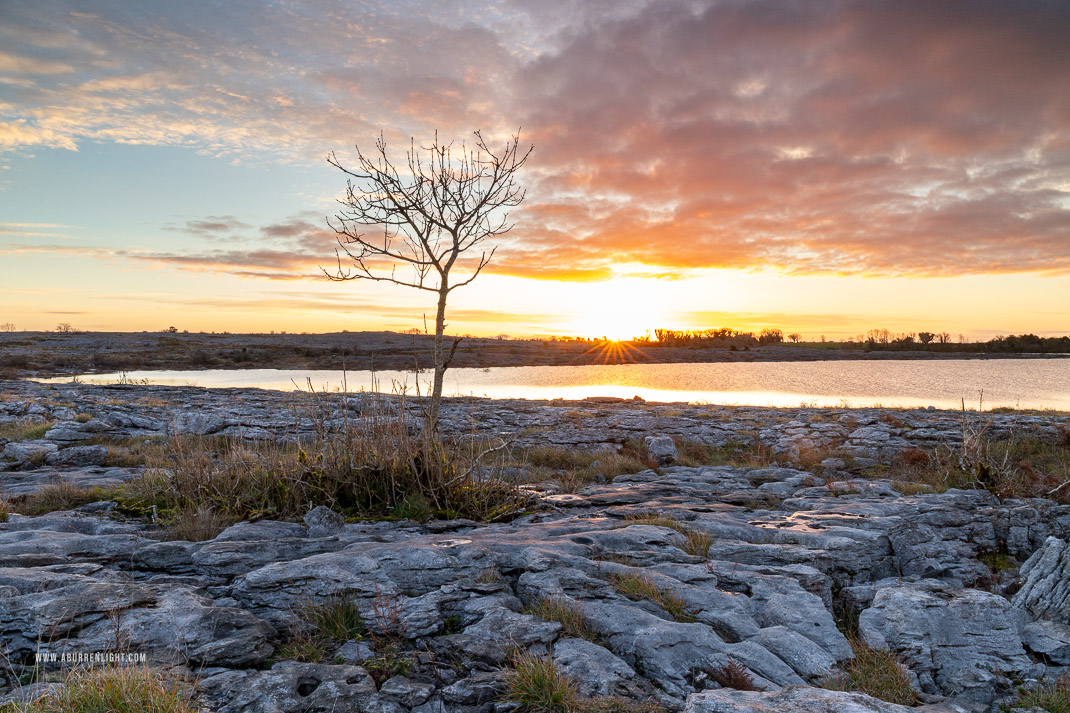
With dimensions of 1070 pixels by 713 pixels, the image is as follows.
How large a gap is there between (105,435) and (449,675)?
620 inches

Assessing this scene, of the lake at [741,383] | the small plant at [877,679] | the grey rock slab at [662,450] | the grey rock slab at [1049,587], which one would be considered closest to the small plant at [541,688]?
the small plant at [877,679]

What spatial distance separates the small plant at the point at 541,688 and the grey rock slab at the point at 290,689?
1085 mm

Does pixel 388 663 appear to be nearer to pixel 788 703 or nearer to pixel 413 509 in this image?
pixel 788 703

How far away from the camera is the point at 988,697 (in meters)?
4.95

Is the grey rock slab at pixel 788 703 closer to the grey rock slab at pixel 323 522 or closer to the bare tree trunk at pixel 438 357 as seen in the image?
the grey rock slab at pixel 323 522

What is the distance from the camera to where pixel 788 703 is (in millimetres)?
3674

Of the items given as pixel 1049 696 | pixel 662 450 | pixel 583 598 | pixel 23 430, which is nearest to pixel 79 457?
pixel 23 430

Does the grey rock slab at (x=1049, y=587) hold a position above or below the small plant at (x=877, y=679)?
above

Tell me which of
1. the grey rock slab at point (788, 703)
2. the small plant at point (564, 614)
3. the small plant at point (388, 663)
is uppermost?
the grey rock slab at point (788, 703)

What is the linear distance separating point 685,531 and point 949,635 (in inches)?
125

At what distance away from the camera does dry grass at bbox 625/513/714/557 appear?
7316 millimetres

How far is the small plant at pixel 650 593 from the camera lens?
18.3 feet

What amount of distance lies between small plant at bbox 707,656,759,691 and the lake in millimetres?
24886

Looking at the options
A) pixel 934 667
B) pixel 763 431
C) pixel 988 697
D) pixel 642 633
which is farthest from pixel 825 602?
pixel 763 431
